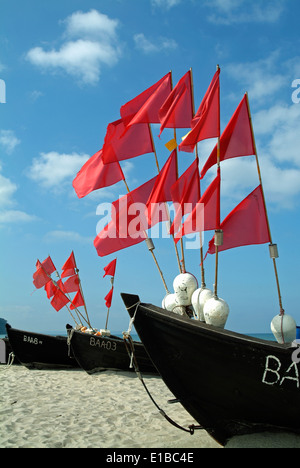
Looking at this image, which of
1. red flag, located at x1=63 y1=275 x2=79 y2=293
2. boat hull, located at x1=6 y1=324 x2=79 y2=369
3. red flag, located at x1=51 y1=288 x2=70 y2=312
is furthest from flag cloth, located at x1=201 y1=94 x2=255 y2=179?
red flag, located at x1=51 y1=288 x2=70 y2=312

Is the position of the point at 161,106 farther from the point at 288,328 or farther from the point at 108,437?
the point at 108,437

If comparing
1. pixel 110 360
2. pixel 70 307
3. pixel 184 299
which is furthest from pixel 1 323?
pixel 184 299

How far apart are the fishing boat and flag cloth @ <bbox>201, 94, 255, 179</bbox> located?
0.05 ft

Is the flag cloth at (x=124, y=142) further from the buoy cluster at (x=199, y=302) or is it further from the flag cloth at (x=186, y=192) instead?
the buoy cluster at (x=199, y=302)

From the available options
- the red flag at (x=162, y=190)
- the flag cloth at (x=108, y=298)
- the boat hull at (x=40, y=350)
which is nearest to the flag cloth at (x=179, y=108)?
the red flag at (x=162, y=190)

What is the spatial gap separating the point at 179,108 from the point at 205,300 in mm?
3669

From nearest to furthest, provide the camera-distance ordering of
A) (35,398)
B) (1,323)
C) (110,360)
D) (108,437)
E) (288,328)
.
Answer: (288,328), (108,437), (35,398), (110,360), (1,323)

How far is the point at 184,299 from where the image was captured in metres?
6.16

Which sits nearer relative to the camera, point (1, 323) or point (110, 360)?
point (110, 360)

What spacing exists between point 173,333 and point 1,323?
106764 mm

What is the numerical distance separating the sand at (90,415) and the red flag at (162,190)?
3.42m

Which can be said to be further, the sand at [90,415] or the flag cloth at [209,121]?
the flag cloth at [209,121]

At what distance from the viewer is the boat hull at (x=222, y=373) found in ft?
15.4
